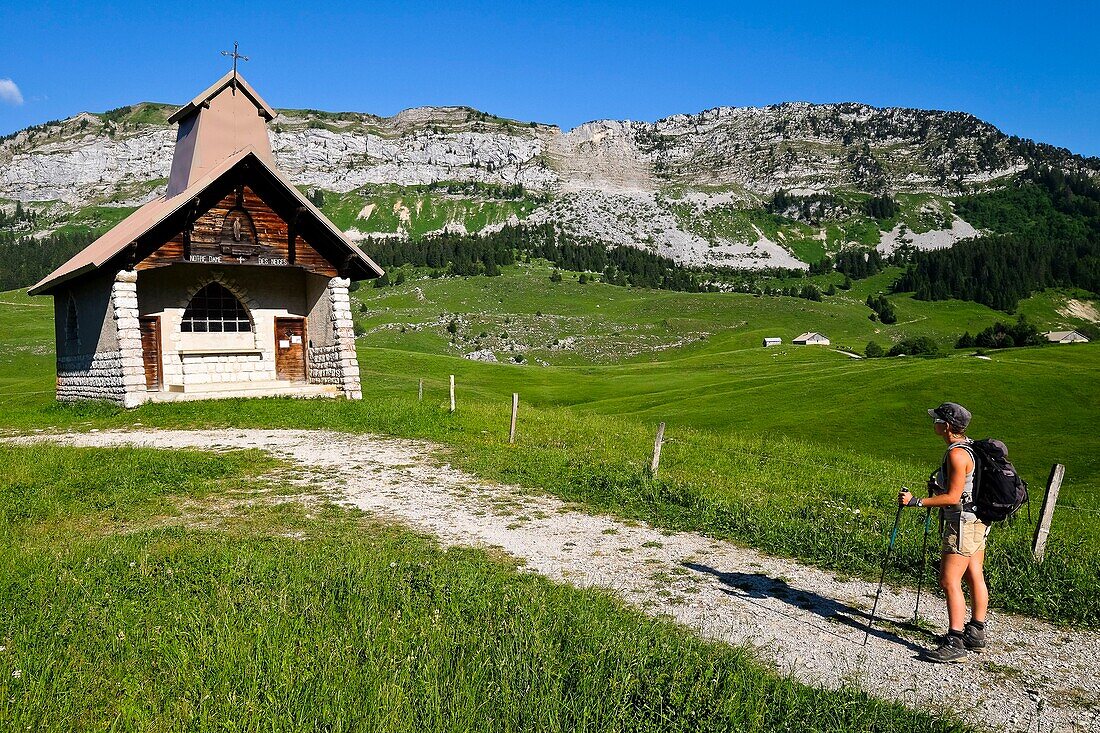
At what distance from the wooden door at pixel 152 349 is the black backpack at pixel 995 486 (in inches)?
1210

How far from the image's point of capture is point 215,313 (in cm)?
3156

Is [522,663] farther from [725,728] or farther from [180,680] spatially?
[180,680]

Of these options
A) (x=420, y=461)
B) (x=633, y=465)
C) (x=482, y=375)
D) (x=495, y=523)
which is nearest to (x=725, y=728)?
(x=495, y=523)

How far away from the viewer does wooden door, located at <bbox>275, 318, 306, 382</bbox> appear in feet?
109

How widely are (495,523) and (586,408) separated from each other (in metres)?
30.1

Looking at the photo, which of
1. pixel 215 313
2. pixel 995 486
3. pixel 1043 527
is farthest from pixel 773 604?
pixel 215 313

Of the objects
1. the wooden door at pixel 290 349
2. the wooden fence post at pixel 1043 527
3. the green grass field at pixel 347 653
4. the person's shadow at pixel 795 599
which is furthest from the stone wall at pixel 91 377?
the wooden fence post at pixel 1043 527

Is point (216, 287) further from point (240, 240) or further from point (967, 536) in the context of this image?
point (967, 536)

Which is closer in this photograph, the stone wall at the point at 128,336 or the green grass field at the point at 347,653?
the green grass field at the point at 347,653

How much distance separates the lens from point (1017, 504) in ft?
23.9

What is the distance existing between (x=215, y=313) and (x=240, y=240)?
3.96m

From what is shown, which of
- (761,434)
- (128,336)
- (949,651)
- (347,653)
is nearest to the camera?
(347,653)

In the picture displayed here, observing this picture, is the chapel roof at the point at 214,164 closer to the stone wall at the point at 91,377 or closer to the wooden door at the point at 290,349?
the stone wall at the point at 91,377

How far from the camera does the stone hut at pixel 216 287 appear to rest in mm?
27719
